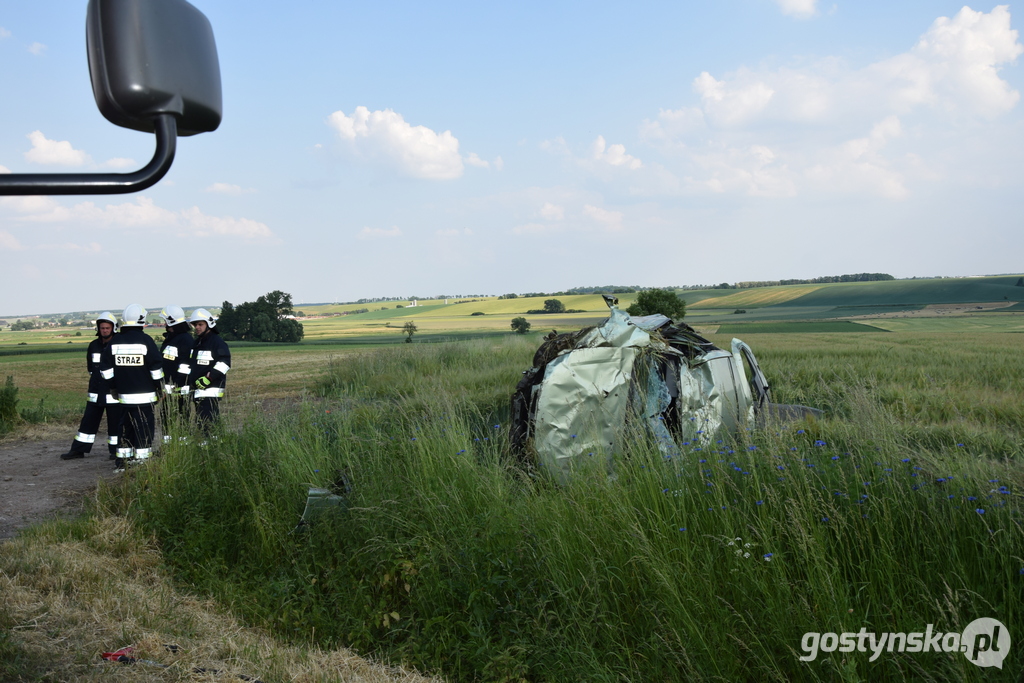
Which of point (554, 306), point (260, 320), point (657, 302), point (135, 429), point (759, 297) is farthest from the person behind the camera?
point (759, 297)

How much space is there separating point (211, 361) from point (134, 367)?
1.03 metres

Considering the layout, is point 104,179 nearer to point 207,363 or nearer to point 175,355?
point 207,363

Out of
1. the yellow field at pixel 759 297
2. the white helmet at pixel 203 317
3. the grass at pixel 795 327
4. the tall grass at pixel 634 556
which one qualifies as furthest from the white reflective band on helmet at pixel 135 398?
the yellow field at pixel 759 297

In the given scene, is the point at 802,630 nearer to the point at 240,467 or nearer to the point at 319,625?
the point at 319,625

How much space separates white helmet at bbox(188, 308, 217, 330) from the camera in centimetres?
975

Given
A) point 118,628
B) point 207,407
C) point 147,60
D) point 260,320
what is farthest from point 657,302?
point 147,60

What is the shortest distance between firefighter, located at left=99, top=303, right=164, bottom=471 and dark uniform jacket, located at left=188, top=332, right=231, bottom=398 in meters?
0.58

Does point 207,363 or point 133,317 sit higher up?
point 133,317

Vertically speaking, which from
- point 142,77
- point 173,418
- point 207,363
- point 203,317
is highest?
point 142,77

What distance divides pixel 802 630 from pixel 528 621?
59.6 inches

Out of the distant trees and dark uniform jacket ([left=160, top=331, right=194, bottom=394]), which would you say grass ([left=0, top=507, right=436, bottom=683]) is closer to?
dark uniform jacket ([left=160, top=331, right=194, bottom=394])

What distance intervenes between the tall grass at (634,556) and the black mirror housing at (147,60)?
305cm

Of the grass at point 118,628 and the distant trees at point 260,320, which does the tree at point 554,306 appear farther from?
the grass at point 118,628

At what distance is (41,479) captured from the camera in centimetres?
890
